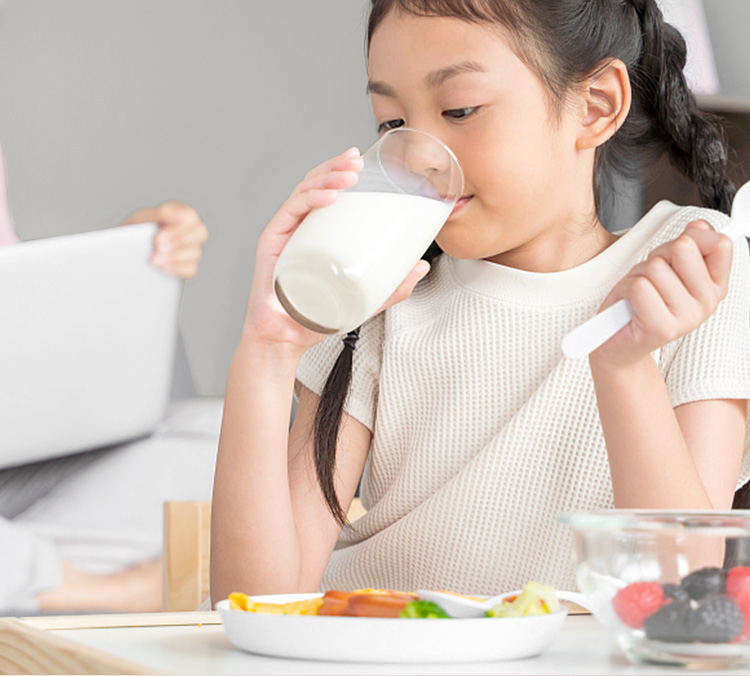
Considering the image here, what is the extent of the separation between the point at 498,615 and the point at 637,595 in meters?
0.07

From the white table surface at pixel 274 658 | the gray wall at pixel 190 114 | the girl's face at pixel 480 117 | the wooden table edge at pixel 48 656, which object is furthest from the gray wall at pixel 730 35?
the wooden table edge at pixel 48 656

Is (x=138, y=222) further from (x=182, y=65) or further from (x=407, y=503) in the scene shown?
(x=407, y=503)

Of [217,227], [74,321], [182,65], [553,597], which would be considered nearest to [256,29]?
[182,65]

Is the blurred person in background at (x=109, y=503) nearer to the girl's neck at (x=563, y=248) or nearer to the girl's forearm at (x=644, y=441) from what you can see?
the girl's neck at (x=563, y=248)

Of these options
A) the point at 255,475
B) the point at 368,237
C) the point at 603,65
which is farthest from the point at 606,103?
the point at 255,475

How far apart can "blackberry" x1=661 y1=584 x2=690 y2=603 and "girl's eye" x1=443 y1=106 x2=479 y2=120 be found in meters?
0.61

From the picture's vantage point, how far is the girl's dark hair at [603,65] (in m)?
1.02

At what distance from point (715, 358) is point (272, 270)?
1.52ft

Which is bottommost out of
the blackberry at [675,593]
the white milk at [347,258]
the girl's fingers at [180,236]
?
the blackberry at [675,593]

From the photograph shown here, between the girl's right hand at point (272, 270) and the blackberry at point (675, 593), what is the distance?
0.46m

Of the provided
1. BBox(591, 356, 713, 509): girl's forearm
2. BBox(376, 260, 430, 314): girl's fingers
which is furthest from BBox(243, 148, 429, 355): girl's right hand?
BBox(591, 356, 713, 509): girl's forearm

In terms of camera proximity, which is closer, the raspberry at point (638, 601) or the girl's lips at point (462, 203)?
the raspberry at point (638, 601)

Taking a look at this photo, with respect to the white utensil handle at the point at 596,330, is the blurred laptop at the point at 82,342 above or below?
above

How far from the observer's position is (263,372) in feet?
3.13
